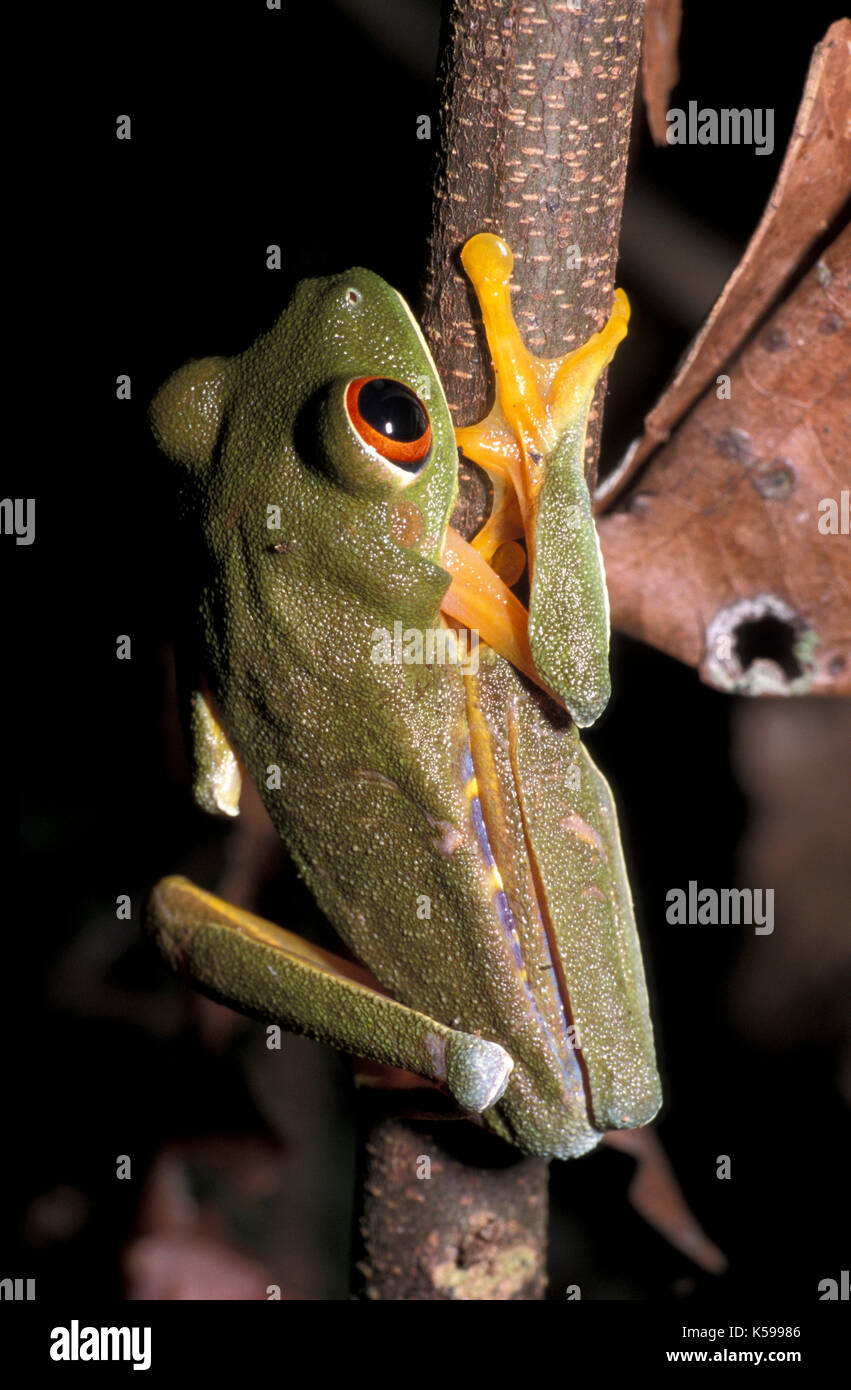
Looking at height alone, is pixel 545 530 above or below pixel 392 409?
below

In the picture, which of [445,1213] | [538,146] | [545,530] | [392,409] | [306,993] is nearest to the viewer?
[538,146]

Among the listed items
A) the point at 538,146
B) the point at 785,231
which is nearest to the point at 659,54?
the point at 785,231

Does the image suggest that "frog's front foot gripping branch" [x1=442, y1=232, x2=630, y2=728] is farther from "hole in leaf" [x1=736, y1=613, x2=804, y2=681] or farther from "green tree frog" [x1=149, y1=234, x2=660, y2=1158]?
"hole in leaf" [x1=736, y1=613, x2=804, y2=681]

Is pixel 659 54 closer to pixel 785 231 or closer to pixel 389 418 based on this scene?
pixel 785 231

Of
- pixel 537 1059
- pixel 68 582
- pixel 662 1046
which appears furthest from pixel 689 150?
pixel 662 1046

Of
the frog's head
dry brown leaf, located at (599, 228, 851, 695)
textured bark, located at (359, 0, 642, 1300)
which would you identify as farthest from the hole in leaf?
the frog's head

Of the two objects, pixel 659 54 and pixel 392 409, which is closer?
pixel 392 409

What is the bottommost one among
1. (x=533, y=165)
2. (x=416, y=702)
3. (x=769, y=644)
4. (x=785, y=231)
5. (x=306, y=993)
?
(x=306, y=993)
